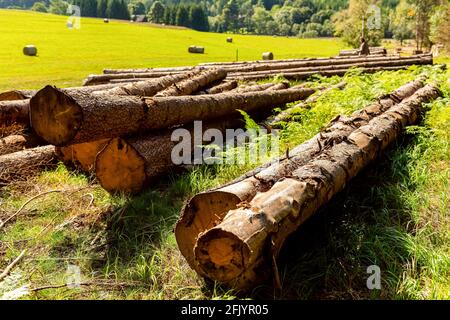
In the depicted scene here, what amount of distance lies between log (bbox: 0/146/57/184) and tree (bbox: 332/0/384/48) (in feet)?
146

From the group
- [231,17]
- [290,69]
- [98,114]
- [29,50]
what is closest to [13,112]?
[98,114]

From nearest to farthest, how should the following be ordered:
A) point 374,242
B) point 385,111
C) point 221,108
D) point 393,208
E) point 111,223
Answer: point 374,242, point 393,208, point 111,223, point 385,111, point 221,108

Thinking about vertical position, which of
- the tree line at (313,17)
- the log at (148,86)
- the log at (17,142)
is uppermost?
the tree line at (313,17)

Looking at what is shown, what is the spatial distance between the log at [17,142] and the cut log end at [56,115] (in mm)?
2537

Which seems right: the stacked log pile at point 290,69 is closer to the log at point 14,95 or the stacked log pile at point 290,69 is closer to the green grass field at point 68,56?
the green grass field at point 68,56

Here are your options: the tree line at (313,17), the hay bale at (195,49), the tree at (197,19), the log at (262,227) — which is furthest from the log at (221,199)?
the tree at (197,19)

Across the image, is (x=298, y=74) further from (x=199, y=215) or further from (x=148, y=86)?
(x=199, y=215)

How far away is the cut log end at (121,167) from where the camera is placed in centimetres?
602

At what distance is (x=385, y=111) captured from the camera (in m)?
6.98
